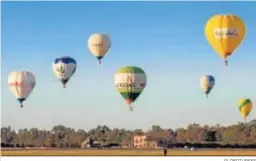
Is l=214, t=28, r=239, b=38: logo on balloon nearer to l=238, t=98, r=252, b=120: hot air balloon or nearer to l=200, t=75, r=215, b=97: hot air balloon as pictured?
l=200, t=75, r=215, b=97: hot air balloon

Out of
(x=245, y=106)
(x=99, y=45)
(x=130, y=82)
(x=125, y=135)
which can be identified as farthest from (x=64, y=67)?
(x=125, y=135)

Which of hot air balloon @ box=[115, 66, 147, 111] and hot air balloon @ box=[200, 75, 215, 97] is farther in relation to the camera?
hot air balloon @ box=[200, 75, 215, 97]

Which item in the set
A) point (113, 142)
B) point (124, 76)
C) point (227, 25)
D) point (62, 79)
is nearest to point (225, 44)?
point (227, 25)

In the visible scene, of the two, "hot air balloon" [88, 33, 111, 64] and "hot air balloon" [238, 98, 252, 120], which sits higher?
"hot air balloon" [88, 33, 111, 64]

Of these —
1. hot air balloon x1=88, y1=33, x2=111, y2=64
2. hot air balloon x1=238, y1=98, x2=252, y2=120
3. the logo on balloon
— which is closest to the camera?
the logo on balloon

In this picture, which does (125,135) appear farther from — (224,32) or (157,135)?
(224,32)

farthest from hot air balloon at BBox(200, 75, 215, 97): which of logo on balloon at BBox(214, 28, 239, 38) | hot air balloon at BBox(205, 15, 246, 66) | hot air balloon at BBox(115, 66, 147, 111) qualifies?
logo on balloon at BBox(214, 28, 239, 38)
